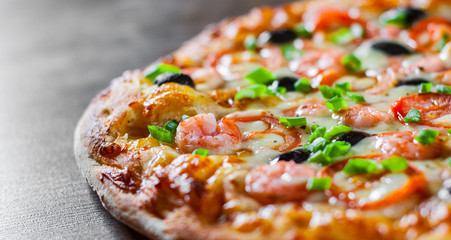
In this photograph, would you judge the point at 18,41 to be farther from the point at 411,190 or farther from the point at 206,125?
the point at 411,190

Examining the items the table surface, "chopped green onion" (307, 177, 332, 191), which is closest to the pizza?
"chopped green onion" (307, 177, 332, 191)

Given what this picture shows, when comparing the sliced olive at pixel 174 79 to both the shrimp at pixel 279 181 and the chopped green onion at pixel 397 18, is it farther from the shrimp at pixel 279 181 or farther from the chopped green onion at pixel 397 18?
the chopped green onion at pixel 397 18

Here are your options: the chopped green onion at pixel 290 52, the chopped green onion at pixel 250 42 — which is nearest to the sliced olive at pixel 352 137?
the chopped green onion at pixel 290 52

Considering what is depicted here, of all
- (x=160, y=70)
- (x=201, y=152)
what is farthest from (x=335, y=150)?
(x=160, y=70)

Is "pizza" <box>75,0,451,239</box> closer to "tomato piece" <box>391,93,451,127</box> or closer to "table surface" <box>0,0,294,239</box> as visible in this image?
"tomato piece" <box>391,93,451,127</box>

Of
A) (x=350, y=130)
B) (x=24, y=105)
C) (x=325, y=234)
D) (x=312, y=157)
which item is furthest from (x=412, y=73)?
(x=24, y=105)

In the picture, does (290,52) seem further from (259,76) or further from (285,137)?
(285,137)
